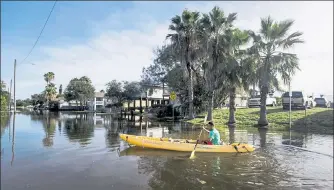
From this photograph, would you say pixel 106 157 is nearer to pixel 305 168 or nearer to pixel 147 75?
pixel 305 168

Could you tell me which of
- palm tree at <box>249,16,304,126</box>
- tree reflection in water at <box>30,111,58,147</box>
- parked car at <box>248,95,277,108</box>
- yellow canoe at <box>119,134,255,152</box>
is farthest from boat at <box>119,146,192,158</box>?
parked car at <box>248,95,277,108</box>

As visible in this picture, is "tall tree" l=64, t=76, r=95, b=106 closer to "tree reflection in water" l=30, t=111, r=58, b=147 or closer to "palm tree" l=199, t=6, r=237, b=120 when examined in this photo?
"tree reflection in water" l=30, t=111, r=58, b=147

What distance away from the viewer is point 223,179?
983 centimetres

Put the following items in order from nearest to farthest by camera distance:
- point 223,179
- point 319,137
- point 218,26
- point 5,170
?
1. point 223,179
2. point 5,170
3. point 319,137
4. point 218,26

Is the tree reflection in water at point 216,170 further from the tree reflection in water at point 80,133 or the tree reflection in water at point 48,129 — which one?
the tree reflection in water at point 48,129

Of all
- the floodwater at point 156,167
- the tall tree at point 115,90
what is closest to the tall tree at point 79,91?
the tall tree at point 115,90

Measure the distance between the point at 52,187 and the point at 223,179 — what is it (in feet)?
18.1

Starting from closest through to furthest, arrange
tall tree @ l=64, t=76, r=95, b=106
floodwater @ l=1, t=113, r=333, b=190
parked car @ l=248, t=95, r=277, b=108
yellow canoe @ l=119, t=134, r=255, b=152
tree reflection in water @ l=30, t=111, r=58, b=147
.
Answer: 1. floodwater @ l=1, t=113, r=333, b=190
2. yellow canoe @ l=119, t=134, r=255, b=152
3. tree reflection in water @ l=30, t=111, r=58, b=147
4. parked car @ l=248, t=95, r=277, b=108
5. tall tree @ l=64, t=76, r=95, b=106

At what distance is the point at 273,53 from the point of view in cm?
2305

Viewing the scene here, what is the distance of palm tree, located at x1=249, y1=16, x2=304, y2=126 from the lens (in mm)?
22250

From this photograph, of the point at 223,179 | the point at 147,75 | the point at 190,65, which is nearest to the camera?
the point at 223,179

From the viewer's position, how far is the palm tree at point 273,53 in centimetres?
2225

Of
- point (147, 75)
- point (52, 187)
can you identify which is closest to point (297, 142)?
point (52, 187)

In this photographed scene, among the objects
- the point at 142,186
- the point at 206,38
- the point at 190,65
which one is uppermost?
the point at 206,38
